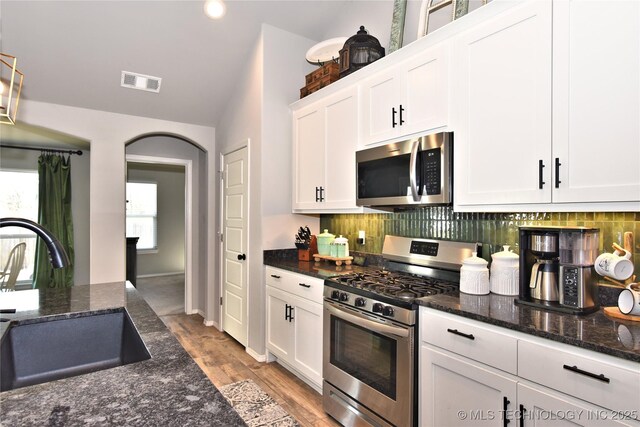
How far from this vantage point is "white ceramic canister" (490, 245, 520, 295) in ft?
6.11

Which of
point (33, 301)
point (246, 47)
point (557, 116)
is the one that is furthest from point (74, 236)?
point (557, 116)

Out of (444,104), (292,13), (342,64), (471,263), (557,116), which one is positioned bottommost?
(471,263)

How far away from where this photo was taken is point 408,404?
71.3 inches

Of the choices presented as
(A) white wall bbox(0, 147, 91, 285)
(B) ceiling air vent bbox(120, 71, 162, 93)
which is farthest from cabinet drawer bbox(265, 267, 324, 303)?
(A) white wall bbox(0, 147, 91, 285)

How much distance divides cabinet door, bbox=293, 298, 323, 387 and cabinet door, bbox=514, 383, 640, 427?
1398 mm

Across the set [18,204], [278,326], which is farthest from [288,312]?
[18,204]

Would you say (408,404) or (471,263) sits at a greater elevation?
(471,263)

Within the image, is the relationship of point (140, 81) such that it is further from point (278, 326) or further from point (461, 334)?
point (461, 334)

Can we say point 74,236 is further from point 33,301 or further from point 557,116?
point 557,116

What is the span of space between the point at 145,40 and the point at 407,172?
8.74 ft

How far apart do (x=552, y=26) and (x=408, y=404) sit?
6.22 feet

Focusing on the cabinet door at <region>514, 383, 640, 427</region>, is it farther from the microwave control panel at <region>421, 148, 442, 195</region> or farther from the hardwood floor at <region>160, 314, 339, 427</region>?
the hardwood floor at <region>160, 314, 339, 427</region>

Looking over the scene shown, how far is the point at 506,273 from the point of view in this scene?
1.87 metres

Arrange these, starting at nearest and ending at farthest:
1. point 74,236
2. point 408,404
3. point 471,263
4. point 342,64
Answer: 1. point 408,404
2. point 471,263
3. point 342,64
4. point 74,236
